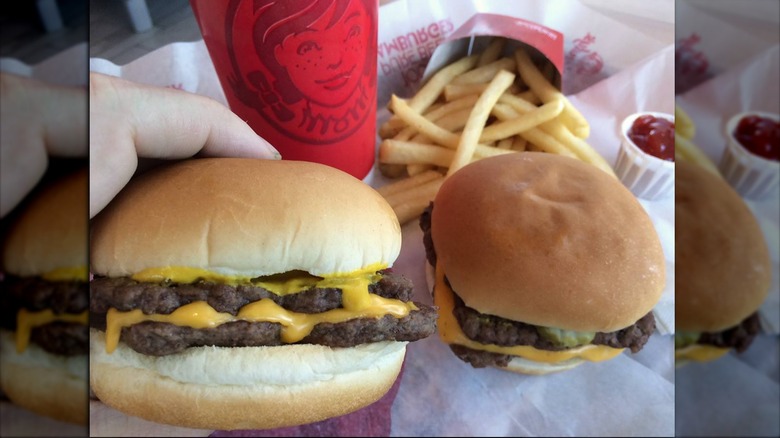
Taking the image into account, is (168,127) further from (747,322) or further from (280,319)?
(747,322)

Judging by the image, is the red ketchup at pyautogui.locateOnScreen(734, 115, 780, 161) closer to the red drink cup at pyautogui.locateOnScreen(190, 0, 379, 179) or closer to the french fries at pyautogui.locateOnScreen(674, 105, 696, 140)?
the french fries at pyautogui.locateOnScreen(674, 105, 696, 140)

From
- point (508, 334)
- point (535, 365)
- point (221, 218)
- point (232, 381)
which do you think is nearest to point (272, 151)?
point (221, 218)

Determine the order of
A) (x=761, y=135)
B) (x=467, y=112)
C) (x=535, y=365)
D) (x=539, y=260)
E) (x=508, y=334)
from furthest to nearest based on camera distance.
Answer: (x=535, y=365), (x=508, y=334), (x=539, y=260), (x=467, y=112), (x=761, y=135)

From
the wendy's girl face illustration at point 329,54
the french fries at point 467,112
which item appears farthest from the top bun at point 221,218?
the french fries at point 467,112

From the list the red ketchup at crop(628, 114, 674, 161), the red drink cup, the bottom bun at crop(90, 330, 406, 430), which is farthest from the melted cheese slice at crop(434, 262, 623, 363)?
the red drink cup

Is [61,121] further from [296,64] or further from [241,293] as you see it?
[241,293]

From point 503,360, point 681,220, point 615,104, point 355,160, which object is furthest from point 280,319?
point 615,104
